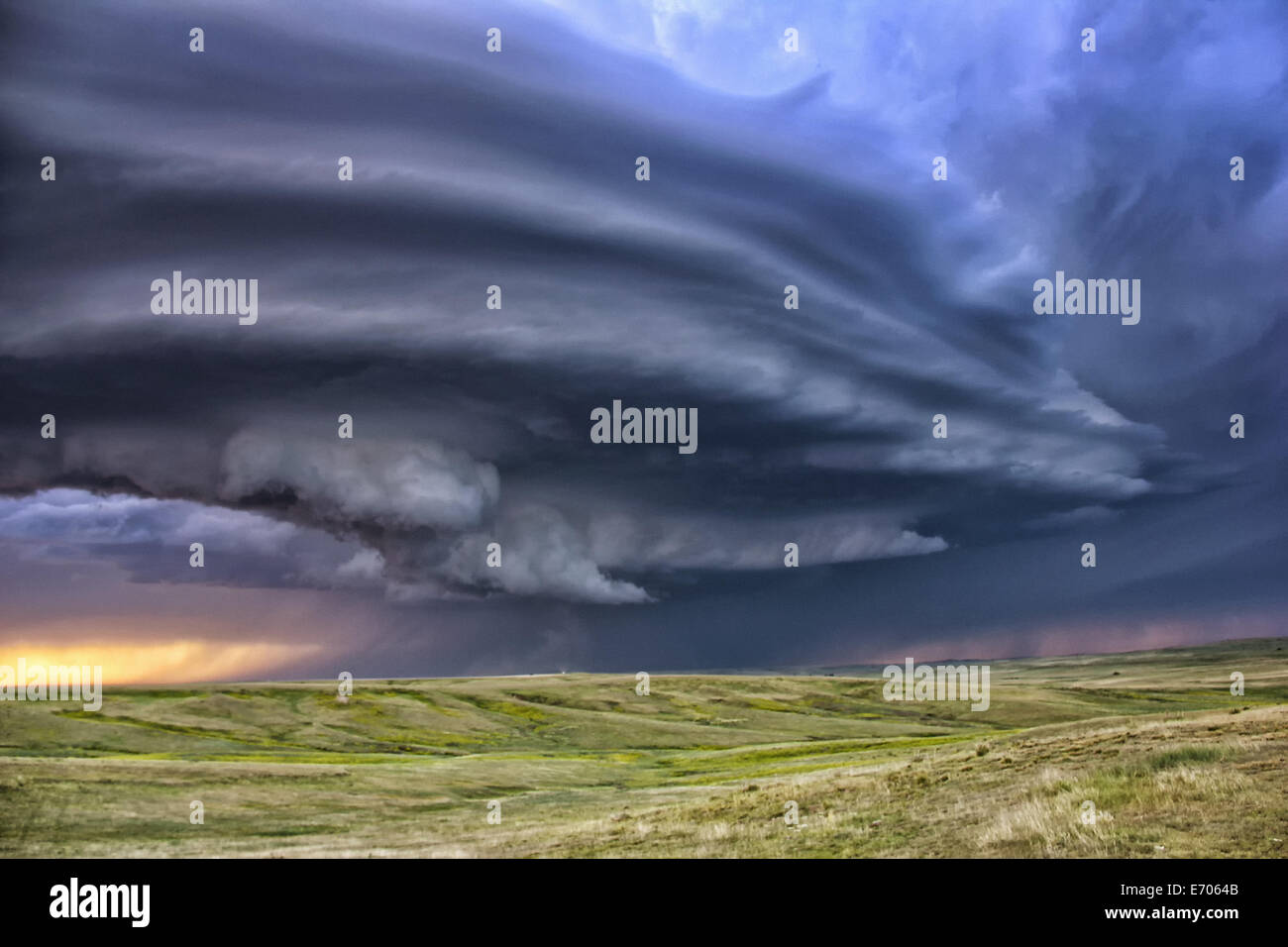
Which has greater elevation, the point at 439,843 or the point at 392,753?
the point at 439,843

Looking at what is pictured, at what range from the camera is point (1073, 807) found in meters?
24.1

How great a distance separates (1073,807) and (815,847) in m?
Result: 7.36

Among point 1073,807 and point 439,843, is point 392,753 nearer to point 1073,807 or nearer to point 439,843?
point 439,843

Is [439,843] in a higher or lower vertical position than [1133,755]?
lower

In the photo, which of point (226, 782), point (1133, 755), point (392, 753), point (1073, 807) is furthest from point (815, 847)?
point (392, 753)

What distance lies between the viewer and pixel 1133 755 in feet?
99.4
